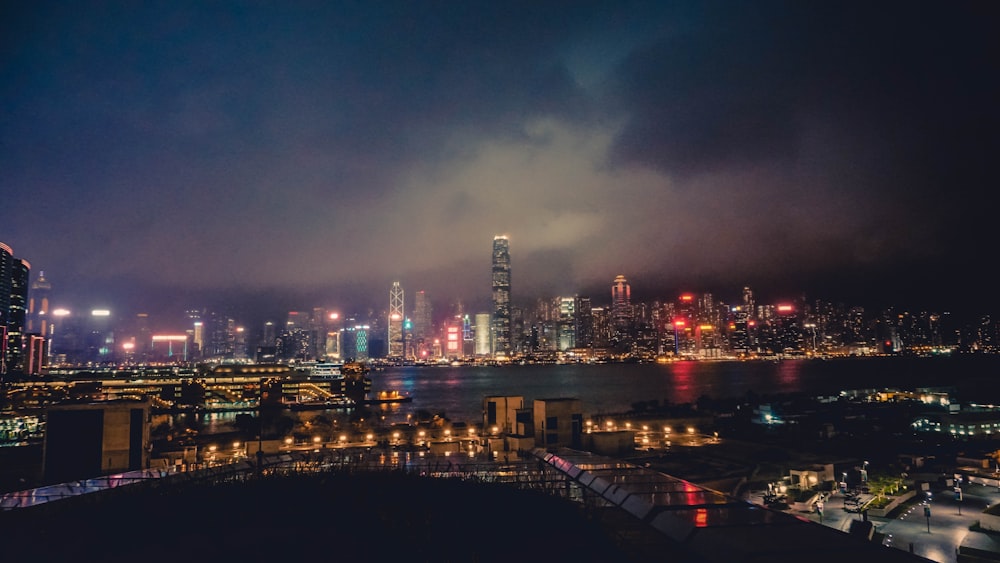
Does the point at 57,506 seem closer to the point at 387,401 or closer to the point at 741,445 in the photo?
the point at 741,445

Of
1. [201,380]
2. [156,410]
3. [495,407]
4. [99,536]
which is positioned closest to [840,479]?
[495,407]

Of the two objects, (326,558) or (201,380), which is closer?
(326,558)

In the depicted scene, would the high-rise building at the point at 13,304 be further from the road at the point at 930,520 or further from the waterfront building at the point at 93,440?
the road at the point at 930,520

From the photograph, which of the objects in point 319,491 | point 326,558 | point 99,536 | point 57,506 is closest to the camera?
point 326,558

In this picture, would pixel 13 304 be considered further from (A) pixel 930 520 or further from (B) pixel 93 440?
(A) pixel 930 520

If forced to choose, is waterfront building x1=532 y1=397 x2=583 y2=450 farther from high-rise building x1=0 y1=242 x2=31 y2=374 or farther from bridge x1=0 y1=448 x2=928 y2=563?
high-rise building x1=0 y1=242 x2=31 y2=374

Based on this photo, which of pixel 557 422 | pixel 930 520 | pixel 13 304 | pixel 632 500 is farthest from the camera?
pixel 13 304

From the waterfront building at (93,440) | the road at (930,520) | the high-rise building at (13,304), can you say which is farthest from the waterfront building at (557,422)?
the high-rise building at (13,304)

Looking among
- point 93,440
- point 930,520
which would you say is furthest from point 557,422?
point 93,440

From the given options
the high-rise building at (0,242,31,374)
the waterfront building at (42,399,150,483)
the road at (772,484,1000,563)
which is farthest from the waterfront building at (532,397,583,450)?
the high-rise building at (0,242,31,374)
